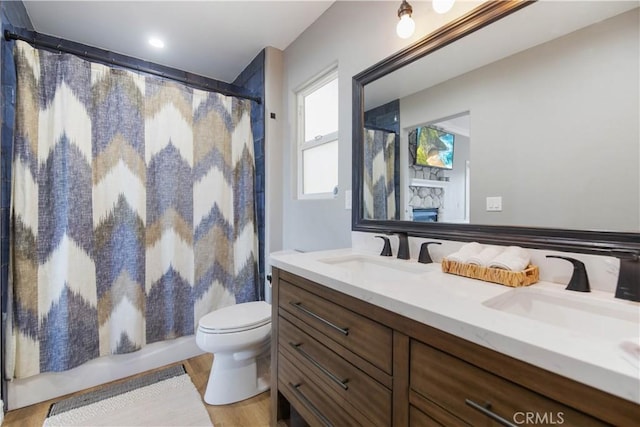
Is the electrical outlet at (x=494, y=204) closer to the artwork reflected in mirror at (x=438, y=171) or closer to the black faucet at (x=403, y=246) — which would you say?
the artwork reflected in mirror at (x=438, y=171)

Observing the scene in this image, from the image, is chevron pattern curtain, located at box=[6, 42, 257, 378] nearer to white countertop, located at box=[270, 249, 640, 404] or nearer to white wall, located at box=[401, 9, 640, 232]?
white countertop, located at box=[270, 249, 640, 404]

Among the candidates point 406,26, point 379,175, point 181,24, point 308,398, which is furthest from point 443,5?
point 181,24

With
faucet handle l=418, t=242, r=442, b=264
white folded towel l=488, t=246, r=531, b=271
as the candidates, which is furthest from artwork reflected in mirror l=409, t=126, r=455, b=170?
white folded towel l=488, t=246, r=531, b=271

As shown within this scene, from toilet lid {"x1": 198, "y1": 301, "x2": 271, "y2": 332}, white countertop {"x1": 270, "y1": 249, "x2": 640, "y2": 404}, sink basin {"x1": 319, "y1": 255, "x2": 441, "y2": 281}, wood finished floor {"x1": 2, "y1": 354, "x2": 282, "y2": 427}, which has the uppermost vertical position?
white countertop {"x1": 270, "y1": 249, "x2": 640, "y2": 404}

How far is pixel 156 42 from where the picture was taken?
2.16m

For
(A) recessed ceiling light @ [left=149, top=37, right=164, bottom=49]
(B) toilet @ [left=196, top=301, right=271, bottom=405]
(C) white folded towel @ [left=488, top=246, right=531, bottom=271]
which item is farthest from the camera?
(A) recessed ceiling light @ [left=149, top=37, right=164, bottom=49]

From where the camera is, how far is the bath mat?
146 centimetres

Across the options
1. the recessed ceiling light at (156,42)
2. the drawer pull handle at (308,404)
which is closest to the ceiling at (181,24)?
the recessed ceiling light at (156,42)

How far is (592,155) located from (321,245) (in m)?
1.40

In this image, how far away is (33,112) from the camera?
5.21 feet

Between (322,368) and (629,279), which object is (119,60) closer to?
(322,368)

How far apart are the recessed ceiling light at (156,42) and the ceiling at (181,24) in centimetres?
4

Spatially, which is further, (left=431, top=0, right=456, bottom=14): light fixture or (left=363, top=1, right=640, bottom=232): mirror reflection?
(left=431, top=0, right=456, bottom=14): light fixture

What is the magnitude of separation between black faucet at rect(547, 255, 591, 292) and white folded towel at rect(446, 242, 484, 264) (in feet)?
0.84
